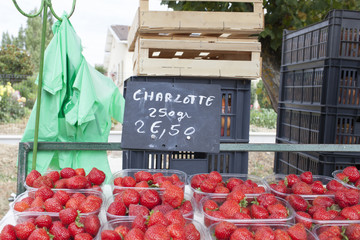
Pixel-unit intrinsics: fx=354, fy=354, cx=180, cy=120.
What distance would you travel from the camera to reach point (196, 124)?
1.52 meters

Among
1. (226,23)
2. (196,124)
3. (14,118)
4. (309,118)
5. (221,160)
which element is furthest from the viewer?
(14,118)

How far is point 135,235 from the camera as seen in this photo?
1088 millimetres

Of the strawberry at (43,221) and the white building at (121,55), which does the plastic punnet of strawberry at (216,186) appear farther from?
the white building at (121,55)

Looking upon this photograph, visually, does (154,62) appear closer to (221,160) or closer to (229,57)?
(229,57)

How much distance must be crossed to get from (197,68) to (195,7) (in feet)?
8.40

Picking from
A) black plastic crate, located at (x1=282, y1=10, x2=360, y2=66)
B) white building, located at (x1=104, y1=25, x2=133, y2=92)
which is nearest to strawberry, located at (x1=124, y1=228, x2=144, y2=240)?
black plastic crate, located at (x1=282, y1=10, x2=360, y2=66)

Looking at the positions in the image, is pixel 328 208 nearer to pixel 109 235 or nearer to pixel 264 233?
pixel 264 233

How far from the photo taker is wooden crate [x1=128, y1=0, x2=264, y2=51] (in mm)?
2076

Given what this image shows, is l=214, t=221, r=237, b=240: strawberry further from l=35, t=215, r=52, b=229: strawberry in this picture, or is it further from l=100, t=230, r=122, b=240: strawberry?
l=35, t=215, r=52, b=229: strawberry

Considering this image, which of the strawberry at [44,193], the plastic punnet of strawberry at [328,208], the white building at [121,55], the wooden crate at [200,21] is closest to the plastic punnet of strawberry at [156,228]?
the strawberry at [44,193]

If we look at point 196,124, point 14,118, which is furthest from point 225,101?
point 14,118

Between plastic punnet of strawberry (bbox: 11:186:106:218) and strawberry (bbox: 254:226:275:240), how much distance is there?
1.86 ft

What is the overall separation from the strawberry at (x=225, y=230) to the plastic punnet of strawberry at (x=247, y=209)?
40mm

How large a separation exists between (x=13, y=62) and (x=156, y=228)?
19.0m
